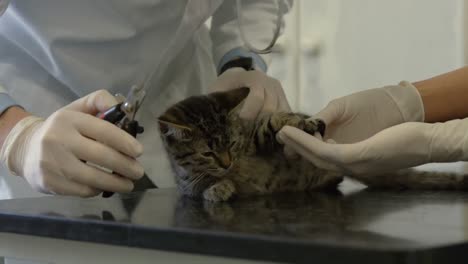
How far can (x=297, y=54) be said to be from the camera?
221 centimetres

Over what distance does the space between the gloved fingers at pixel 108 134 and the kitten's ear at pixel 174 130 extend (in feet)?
0.17

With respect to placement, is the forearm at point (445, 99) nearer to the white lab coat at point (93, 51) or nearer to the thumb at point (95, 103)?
the white lab coat at point (93, 51)

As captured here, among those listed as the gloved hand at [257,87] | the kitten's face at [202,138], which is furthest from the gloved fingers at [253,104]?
the kitten's face at [202,138]

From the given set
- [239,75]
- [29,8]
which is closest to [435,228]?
[239,75]

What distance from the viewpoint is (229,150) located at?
95cm

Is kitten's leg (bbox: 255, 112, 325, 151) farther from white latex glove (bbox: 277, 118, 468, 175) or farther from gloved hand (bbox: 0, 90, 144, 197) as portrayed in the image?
gloved hand (bbox: 0, 90, 144, 197)

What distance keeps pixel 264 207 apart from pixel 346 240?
28 cm

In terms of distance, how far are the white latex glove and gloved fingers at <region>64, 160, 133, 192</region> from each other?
0.80 ft

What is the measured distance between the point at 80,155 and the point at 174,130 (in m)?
0.14

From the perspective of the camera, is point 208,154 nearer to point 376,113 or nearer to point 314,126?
point 314,126

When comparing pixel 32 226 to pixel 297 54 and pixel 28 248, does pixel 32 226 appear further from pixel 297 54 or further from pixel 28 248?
pixel 297 54

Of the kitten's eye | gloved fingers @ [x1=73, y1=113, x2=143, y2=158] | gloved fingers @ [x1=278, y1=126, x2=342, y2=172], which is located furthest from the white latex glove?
gloved fingers @ [x1=73, y1=113, x2=143, y2=158]

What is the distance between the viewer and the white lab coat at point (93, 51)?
117 centimetres

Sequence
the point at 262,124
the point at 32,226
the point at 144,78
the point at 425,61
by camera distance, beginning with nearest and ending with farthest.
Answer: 1. the point at 32,226
2. the point at 262,124
3. the point at 144,78
4. the point at 425,61
